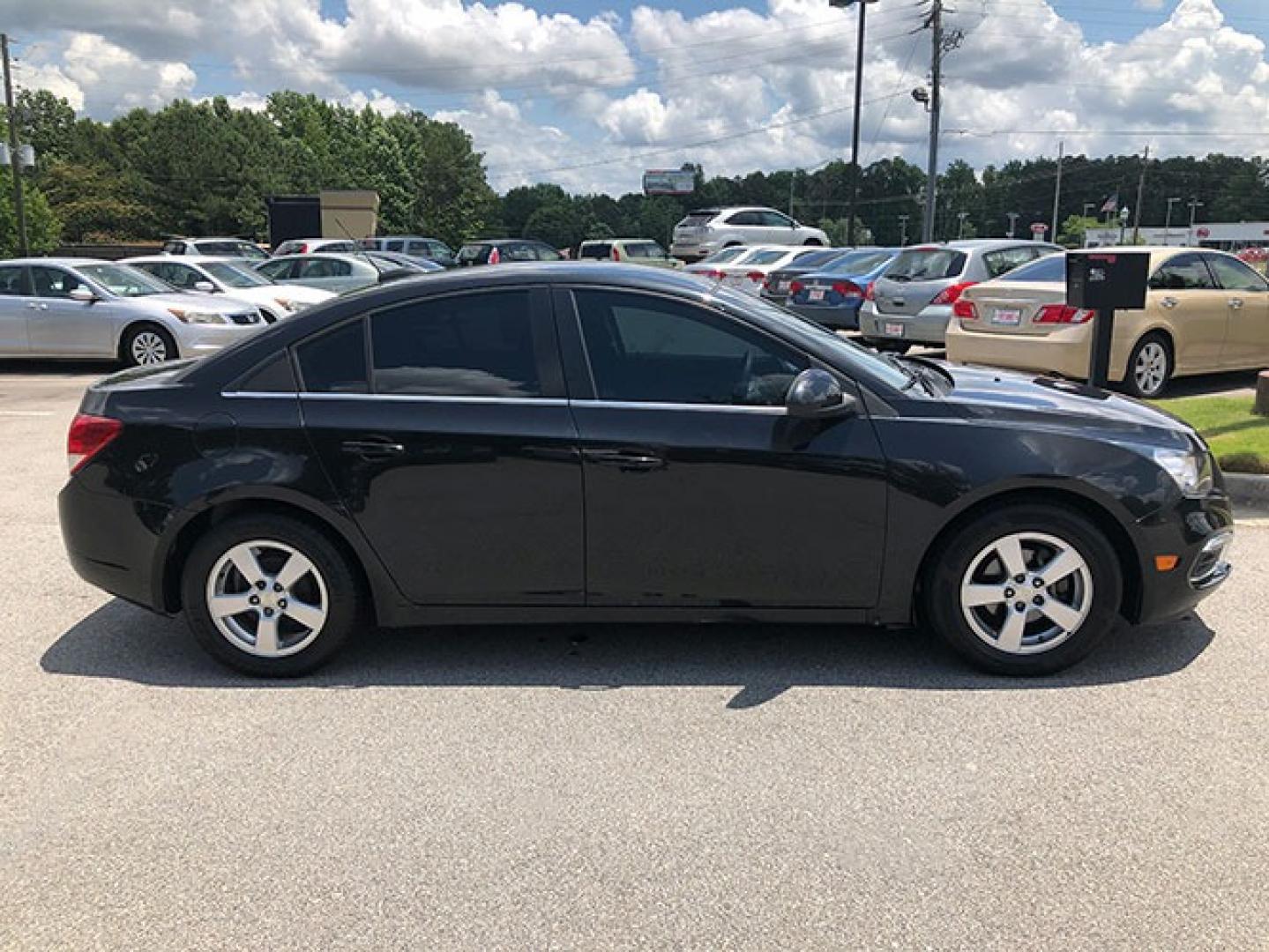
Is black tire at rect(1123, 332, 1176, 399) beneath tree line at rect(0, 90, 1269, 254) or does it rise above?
beneath

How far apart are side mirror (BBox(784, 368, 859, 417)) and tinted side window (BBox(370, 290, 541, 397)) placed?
1.02 metres

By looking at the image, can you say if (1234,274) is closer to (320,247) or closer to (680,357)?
(680,357)

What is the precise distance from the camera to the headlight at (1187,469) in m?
3.92

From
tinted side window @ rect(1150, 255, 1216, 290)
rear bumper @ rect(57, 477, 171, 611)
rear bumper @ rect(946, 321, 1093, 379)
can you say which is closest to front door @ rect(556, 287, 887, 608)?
rear bumper @ rect(57, 477, 171, 611)

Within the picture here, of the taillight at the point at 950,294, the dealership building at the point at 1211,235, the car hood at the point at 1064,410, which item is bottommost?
the car hood at the point at 1064,410

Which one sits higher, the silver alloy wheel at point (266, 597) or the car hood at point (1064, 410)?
the car hood at point (1064, 410)

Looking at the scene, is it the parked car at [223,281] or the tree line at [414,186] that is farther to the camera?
the tree line at [414,186]

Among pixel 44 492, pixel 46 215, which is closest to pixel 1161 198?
pixel 46 215

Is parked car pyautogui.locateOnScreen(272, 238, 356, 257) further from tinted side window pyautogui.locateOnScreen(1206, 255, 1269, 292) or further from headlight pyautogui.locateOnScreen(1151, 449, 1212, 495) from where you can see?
headlight pyautogui.locateOnScreen(1151, 449, 1212, 495)

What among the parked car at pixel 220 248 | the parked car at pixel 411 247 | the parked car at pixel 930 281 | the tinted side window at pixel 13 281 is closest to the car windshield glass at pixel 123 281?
the tinted side window at pixel 13 281

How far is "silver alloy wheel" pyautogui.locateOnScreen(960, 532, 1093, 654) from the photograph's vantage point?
152 inches

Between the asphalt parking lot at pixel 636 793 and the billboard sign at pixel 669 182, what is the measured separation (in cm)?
8522

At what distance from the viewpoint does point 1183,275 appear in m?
9.96

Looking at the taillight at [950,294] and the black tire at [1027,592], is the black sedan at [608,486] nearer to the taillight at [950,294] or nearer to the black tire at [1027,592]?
the black tire at [1027,592]
